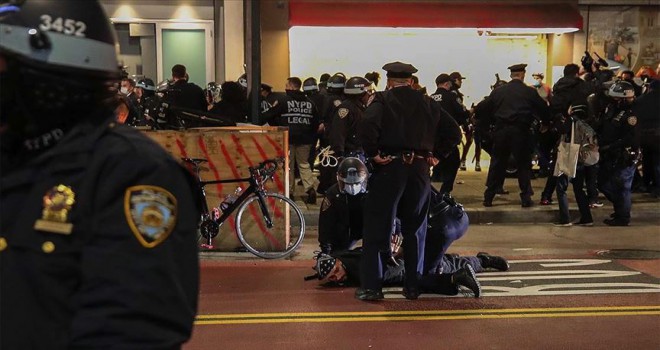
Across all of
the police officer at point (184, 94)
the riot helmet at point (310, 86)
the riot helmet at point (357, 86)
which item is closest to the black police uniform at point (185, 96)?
the police officer at point (184, 94)

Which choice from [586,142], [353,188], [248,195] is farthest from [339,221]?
[586,142]

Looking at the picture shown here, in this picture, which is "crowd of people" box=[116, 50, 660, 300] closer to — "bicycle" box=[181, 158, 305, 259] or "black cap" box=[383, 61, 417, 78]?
"black cap" box=[383, 61, 417, 78]

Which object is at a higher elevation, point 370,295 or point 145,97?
point 145,97

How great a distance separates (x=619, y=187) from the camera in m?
11.6

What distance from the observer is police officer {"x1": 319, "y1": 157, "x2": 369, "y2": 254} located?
7.79m

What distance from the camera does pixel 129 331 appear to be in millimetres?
1790

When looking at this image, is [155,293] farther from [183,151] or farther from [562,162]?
[562,162]

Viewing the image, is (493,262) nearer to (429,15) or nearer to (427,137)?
(427,137)

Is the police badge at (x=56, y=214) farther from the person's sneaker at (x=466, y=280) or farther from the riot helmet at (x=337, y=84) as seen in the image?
the riot helmet at (x=337, y=84)

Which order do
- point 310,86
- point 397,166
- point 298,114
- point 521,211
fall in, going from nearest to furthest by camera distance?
1. point 397,166
2. point 521,211
3. point 298,114
4. point 310,86

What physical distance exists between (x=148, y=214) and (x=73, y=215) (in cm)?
16

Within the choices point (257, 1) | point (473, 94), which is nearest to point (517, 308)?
point (257, 1)

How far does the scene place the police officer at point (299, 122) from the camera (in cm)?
1292

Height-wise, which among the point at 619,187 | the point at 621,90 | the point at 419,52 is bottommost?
the point at 619,187
